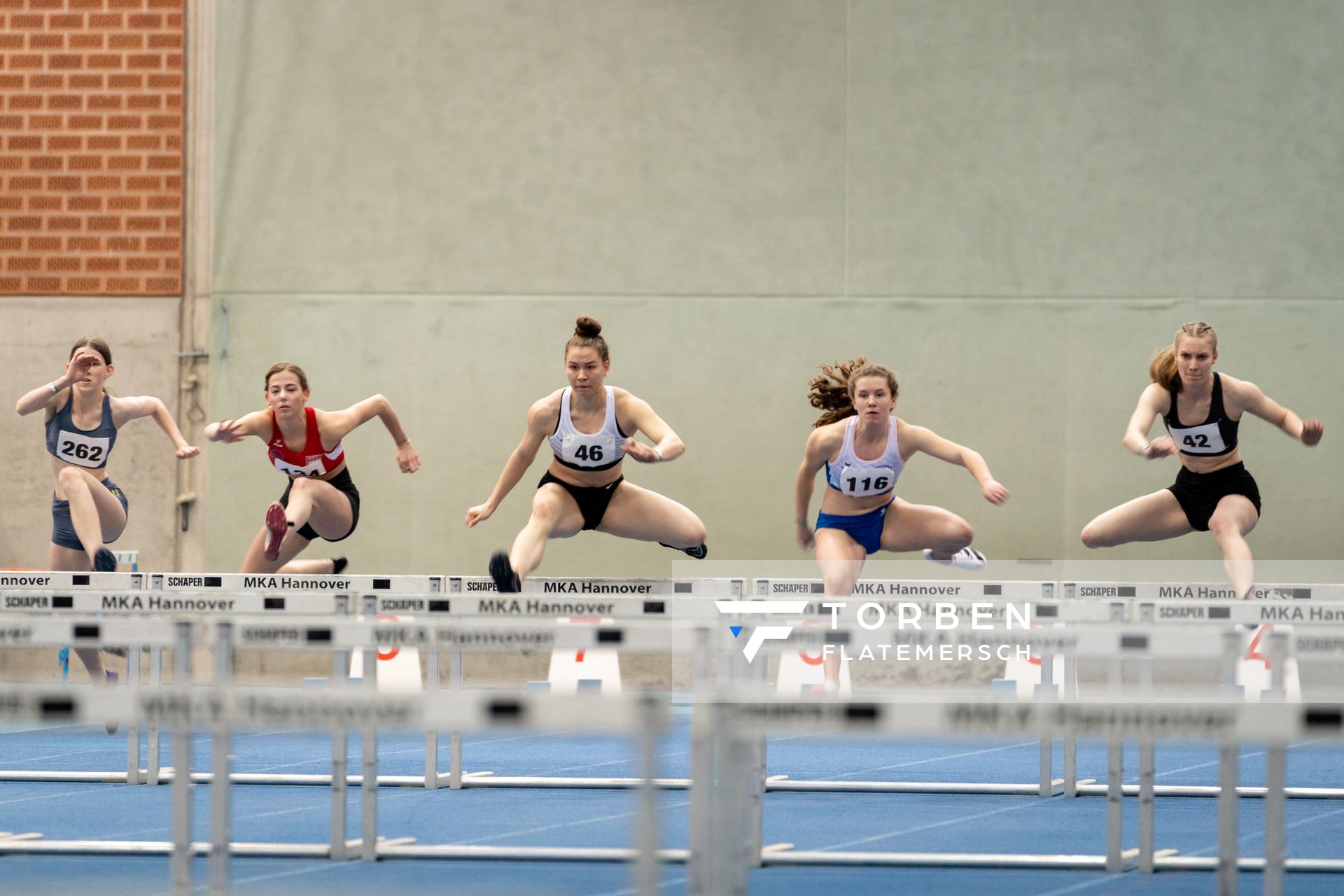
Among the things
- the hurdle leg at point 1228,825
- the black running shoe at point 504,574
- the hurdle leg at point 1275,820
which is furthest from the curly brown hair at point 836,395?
the hurdle leg at point 1275,820

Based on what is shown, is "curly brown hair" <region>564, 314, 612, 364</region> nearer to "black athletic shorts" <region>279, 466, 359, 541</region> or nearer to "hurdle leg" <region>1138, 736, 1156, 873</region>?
"black athletic shorts" <region>279, 466, 359, 541</region>

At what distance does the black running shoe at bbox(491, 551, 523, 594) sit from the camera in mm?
7875

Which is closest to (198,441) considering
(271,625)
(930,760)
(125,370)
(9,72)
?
(125,370)

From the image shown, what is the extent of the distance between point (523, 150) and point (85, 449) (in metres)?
4.63

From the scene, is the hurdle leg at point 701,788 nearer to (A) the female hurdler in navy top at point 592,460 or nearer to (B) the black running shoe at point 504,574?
(B) the black running shoe at point 504,574

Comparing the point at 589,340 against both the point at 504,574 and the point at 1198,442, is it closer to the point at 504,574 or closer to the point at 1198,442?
the point at 504,574

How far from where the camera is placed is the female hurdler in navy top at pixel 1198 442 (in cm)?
866

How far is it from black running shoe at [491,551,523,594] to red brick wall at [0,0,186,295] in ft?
21.6

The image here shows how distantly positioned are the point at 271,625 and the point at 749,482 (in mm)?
8154

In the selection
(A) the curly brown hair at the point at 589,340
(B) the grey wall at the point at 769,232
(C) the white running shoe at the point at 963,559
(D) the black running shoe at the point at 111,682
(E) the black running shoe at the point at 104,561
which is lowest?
(D) the black running shoe at the point at 111,682

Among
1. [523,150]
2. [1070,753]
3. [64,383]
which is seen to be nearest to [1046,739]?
[1070,753]

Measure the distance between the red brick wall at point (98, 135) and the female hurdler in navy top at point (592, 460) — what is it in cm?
580

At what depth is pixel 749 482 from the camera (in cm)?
1309

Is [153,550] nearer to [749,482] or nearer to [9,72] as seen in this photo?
[9,72]
